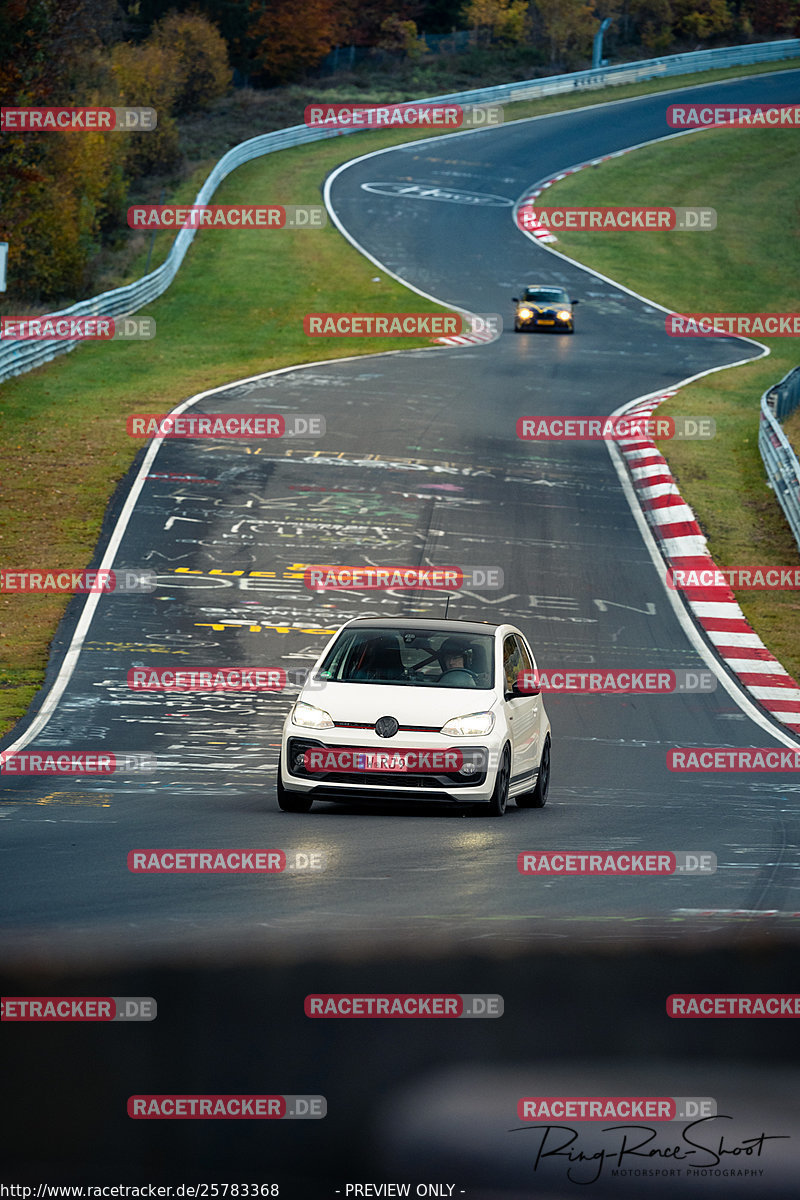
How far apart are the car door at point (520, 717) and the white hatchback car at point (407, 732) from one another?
2 cm

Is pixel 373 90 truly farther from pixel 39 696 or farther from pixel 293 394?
pixel 39 696

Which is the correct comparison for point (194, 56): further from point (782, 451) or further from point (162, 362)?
point (782, 451)

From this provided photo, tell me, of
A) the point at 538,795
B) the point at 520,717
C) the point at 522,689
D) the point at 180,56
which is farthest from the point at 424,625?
the point at 180,56

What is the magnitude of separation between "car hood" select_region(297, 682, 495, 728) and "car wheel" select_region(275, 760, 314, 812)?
62 cm

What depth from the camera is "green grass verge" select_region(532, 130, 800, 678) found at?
2727 cm

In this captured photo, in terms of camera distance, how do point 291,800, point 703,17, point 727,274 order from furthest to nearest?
point 703,17
point 727,274
point 291,800

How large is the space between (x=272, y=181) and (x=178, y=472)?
131 ft

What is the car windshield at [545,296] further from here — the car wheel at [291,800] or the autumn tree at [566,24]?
the autumn tree at [566,24]

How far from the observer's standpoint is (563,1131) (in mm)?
4664

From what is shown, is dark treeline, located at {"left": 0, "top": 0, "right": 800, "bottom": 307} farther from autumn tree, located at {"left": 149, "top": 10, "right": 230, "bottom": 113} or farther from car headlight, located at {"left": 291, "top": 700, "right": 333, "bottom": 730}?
car headlight, located at {"left": 291, "top": 700, "right": 333, "bottom": 730}

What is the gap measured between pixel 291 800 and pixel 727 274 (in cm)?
5019

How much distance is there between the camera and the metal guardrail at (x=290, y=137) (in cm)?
3984

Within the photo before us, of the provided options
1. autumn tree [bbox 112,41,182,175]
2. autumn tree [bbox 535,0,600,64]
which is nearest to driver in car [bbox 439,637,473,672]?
autumn tree [bbox 112,41,182,175]

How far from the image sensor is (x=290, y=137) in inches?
2938
